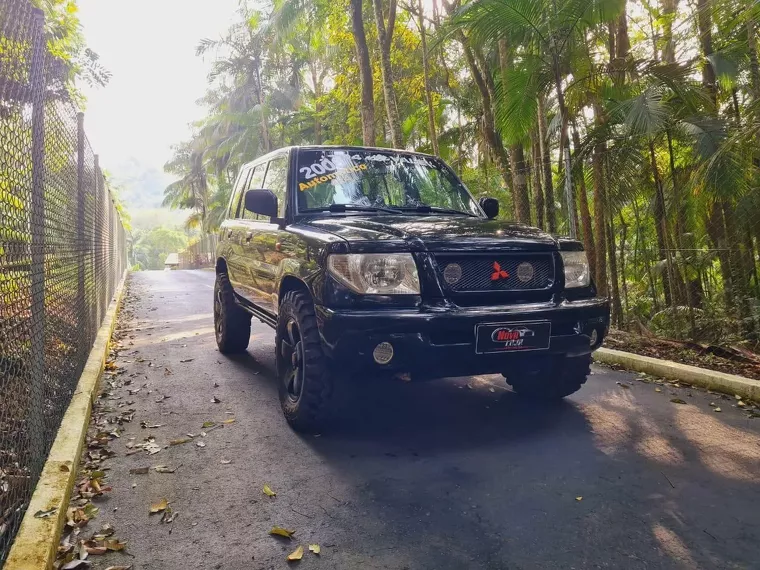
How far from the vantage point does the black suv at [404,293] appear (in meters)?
3.45

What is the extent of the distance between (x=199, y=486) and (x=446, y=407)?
2.01 meters

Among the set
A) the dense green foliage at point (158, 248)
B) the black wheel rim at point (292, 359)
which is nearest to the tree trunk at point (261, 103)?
the black wheel rim at point (292, 359)

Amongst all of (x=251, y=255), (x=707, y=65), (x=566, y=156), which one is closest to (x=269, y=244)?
(x=251, y=255)

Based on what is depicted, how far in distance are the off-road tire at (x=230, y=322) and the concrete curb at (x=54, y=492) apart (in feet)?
6.45

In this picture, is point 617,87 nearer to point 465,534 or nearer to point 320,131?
point 465,534

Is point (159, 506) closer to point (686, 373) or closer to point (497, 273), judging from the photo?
point (497, 273)

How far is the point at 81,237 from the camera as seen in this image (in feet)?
18.3

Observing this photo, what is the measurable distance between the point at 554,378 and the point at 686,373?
1.47m

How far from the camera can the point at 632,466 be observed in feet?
11.0

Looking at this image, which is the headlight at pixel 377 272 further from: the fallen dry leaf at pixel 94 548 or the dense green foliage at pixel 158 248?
the dense green foliage at pixel 158 248

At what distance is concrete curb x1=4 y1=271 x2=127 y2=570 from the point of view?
224cm

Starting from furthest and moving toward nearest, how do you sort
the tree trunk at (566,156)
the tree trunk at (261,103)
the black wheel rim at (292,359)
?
the tree trunk at (261,103) → the tree trunk at (566,156) → the black wheel rim at (292,359)

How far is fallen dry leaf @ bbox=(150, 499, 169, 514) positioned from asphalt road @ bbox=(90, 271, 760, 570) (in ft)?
0.15

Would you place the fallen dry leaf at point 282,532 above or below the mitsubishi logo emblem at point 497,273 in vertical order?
below
